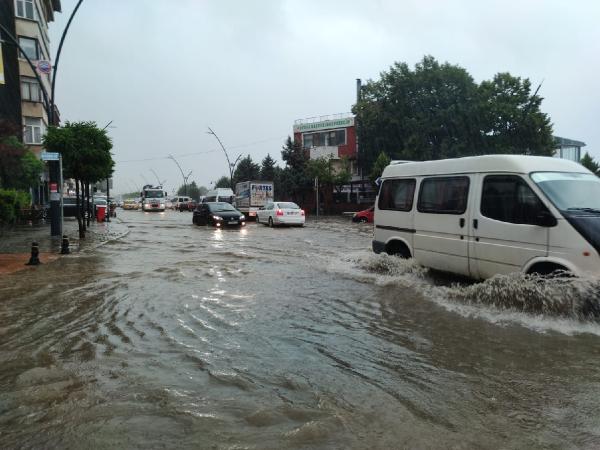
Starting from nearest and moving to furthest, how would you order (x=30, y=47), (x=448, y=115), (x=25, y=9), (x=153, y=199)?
1. (x=25, y=9)
2. (x=30, y=47)
3. (x=448, y=115)
4. (x=153, y=199)

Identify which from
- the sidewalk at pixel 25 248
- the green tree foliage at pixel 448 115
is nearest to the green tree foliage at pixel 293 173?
the green tree foliage at pixel 448 115

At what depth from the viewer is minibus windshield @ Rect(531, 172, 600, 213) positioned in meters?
6.39

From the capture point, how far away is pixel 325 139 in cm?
5472

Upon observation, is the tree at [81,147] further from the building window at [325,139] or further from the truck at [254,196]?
the building window at [325,139]

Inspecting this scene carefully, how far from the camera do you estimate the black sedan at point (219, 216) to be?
26688 millimetres

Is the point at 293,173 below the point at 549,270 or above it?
above

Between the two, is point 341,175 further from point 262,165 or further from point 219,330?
point 219,330

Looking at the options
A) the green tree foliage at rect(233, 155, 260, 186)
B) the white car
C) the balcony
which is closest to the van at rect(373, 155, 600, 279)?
the white car

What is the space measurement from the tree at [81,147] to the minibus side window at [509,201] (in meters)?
14.9

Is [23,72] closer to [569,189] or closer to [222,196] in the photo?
[222,196]

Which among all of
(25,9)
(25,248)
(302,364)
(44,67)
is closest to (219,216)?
(44,67)

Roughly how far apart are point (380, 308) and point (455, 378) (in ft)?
9.33

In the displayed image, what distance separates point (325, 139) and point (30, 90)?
2892 centimetres

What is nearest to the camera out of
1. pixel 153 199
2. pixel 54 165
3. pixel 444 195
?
pixel 444 195
